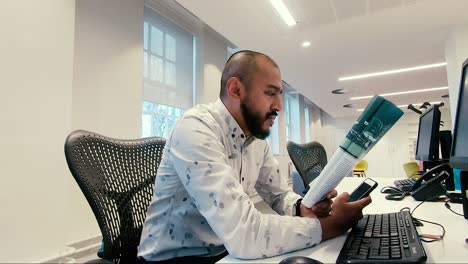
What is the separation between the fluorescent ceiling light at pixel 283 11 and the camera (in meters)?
2.83

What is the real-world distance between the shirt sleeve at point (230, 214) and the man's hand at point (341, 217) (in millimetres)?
37

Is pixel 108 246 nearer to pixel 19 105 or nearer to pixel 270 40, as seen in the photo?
pixel 19 105

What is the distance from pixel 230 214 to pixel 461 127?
3.15 ft

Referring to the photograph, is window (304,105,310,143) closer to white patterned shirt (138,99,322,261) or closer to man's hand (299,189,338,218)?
white patterned shirt (138,99,322,261)

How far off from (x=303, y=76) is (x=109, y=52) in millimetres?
3965

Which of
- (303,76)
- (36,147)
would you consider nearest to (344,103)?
(303,76)

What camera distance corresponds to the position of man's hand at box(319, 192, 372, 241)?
72cm

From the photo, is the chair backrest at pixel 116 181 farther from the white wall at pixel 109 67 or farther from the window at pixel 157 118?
the window at pixel 157 118

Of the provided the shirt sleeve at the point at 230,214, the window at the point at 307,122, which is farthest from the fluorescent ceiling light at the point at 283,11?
the window at the point at 307,122

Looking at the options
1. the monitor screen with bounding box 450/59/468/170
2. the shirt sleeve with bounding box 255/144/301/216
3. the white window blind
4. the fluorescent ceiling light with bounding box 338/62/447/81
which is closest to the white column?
the fluorescent ceiling light with bounding box 338/62/447/81

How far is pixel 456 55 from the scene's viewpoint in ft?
11.5

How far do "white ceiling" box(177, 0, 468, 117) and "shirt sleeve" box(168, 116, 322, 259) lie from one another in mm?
2505

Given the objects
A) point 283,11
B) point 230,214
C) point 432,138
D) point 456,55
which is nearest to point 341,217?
point 230,214

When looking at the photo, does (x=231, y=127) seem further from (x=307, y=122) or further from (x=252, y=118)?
(x=307, y=122)
